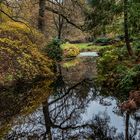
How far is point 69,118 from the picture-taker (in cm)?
1300

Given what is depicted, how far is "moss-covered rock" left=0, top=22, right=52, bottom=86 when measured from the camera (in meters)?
19.2

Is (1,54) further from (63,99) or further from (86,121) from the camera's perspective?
(86,121)

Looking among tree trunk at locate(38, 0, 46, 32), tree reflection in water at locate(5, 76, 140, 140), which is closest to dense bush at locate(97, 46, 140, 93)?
tree reflection in water at locate(5, 76, 140, 140)

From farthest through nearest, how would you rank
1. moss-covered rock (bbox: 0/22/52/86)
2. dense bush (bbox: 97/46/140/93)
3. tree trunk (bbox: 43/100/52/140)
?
moss-covered rock (bbox: 0/22/52/86) → dense bush (bbox: 97/46/140/93) → tree trunk (bbox: 43/100/52/140)

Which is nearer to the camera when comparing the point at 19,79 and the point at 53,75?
the point at 19,79

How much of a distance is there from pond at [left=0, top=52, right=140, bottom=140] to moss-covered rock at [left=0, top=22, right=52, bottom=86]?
1.87 metres

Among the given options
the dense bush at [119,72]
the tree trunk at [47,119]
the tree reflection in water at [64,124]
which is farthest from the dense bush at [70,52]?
the tree trunk at [47,119]

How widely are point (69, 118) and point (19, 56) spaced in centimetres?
805

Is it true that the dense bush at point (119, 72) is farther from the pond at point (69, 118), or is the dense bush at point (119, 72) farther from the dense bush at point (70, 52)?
the dense bush at point (70, 52)

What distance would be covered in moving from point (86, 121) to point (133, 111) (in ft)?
5.42

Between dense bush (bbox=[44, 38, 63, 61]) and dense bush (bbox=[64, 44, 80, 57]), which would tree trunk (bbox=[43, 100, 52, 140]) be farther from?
dense bush (bbox=[64, 44, 80, 57])

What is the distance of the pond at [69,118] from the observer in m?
10.7

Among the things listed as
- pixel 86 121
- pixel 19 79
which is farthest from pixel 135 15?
pixel 86 121

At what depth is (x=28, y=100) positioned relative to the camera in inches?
602
